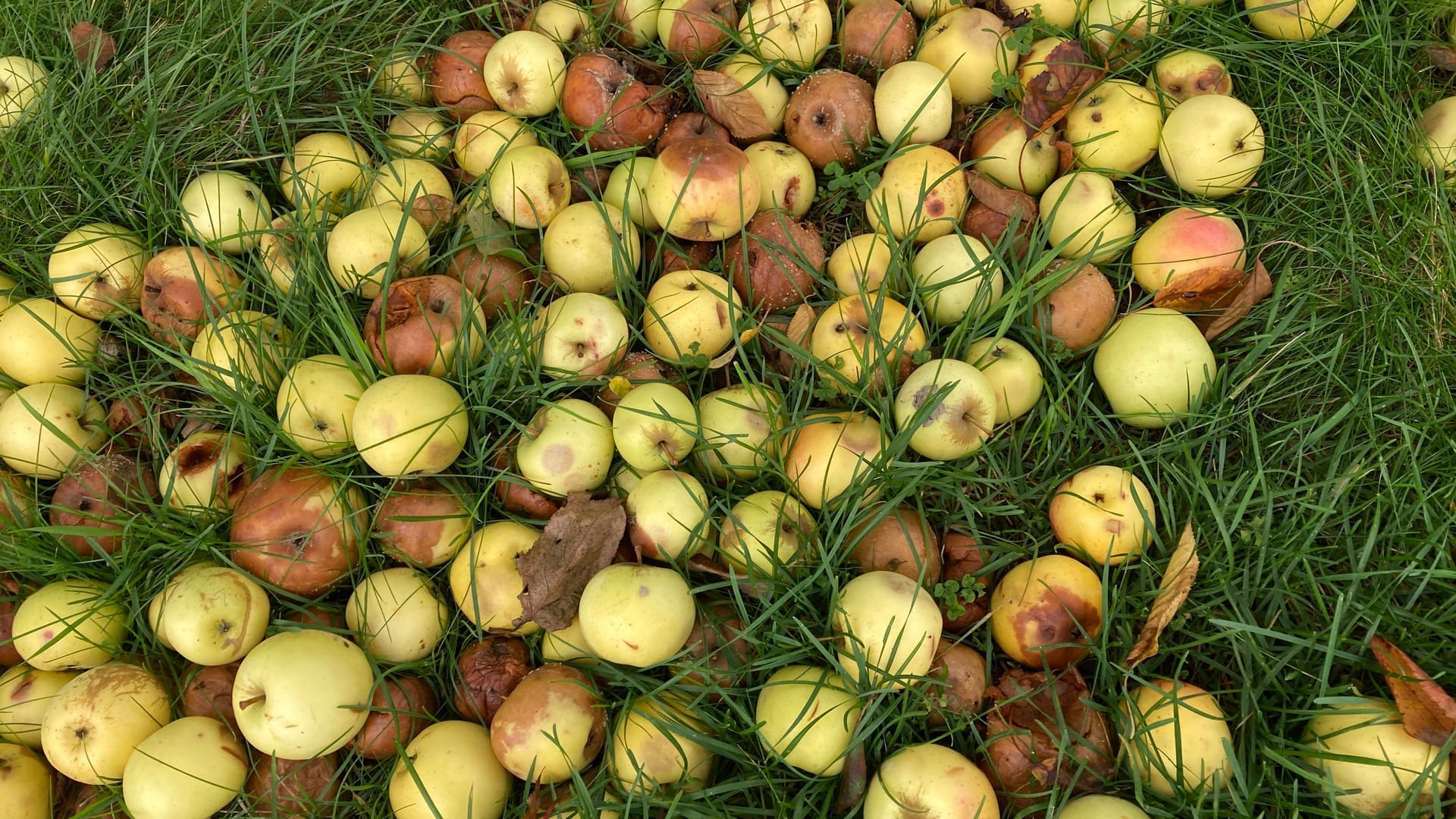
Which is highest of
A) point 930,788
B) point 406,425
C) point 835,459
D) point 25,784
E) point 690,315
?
point 690,315

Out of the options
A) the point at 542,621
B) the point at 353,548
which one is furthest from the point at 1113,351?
the point at 353,548

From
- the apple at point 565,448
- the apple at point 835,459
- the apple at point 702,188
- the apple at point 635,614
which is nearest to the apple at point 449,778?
the apple at point 635,614

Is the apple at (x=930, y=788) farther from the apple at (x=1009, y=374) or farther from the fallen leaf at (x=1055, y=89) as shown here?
the fallen leaf at (x=1055, y=89)

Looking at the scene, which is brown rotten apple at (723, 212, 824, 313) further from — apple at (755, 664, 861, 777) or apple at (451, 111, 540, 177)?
apple at (755, 664, 861, 777)

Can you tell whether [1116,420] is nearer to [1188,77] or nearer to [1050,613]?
[1050,613]

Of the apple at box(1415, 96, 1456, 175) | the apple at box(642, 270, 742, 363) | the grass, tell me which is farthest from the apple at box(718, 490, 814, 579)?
the apple at box(1415, 96, 1456, 175)

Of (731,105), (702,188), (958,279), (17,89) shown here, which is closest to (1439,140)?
(958,279)
